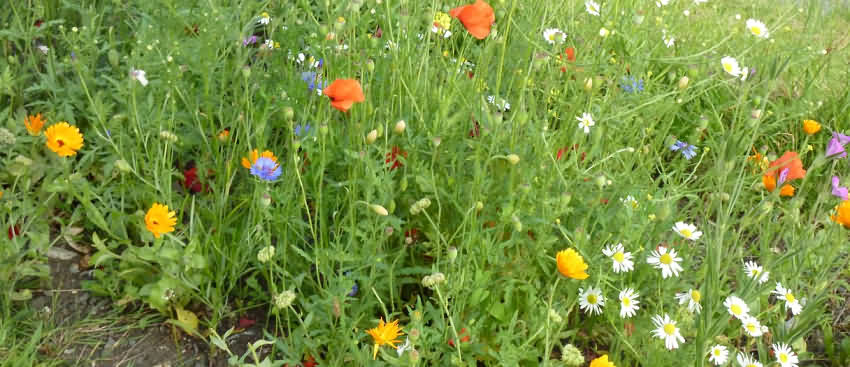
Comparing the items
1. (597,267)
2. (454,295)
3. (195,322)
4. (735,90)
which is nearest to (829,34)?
(735,90)

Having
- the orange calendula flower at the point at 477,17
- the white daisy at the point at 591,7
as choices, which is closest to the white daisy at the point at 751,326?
the orange calendula flower at the point at 477,17

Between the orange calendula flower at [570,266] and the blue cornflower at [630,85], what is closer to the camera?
the orange calendula flower at [570,266]

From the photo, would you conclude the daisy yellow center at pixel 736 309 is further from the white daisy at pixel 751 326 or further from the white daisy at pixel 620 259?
the white daisy at pixel 620 259

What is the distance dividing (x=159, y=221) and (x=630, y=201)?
1151 mm

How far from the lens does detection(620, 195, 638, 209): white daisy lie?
1.66 meters

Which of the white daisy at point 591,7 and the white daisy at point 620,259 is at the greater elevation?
the white daisy at point 591,7

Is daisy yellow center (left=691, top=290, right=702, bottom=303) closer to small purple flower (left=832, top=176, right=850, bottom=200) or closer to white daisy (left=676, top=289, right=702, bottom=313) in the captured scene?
white daisy (left=676, top=289, right=702, bottom=313)

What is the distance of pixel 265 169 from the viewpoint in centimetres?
159

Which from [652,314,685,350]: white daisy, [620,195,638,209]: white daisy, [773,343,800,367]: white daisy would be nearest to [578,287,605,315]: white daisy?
[652,314,685,350]: white daisy

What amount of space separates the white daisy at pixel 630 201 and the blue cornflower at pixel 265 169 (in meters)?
0.87

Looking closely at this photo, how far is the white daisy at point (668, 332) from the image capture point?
1.47 metres

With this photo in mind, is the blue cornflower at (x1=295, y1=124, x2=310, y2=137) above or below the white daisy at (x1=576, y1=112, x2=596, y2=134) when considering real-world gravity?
below

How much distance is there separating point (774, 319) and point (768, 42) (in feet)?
4.83

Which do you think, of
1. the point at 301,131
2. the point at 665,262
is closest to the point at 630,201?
the point at 665,262
